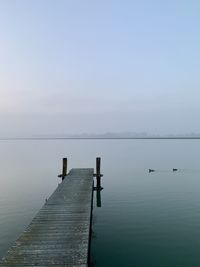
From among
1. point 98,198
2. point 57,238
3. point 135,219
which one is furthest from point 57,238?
point 98,198

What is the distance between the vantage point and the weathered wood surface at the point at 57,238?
34.9ft

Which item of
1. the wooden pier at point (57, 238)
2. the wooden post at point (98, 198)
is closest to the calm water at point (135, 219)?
the wooden post at point (98, 198)

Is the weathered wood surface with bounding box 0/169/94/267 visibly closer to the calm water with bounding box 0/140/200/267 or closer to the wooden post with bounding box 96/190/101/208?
the calm water with bounding box 0/140/200/267

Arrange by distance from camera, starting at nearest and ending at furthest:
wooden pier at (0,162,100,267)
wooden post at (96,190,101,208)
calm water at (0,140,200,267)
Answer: wooden pier at (0,162,100,267)
calm water at (0,140,200,267)
wooden post at (96,190,101,208)

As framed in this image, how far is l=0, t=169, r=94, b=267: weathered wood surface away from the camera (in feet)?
34.9

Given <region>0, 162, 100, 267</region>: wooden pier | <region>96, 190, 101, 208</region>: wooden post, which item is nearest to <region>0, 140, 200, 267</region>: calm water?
<region>96, 190, 101, 208</region>: wooden post

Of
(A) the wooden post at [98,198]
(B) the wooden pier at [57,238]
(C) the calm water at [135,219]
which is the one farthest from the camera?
(A) the wooden post at [98,198]

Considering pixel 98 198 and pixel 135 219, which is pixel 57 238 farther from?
pixel 98 198

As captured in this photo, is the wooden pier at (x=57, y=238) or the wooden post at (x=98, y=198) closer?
the wooden pier at (x=57, y=238)

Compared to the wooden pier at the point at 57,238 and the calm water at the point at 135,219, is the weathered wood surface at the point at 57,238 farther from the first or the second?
the calm water at the point at 135,219

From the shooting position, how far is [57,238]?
41.9 feet

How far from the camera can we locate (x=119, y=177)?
139ft

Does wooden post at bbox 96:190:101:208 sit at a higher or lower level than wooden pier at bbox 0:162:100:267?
lower

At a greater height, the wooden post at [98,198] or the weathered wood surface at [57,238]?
the weathered wood surface at [57,238]
